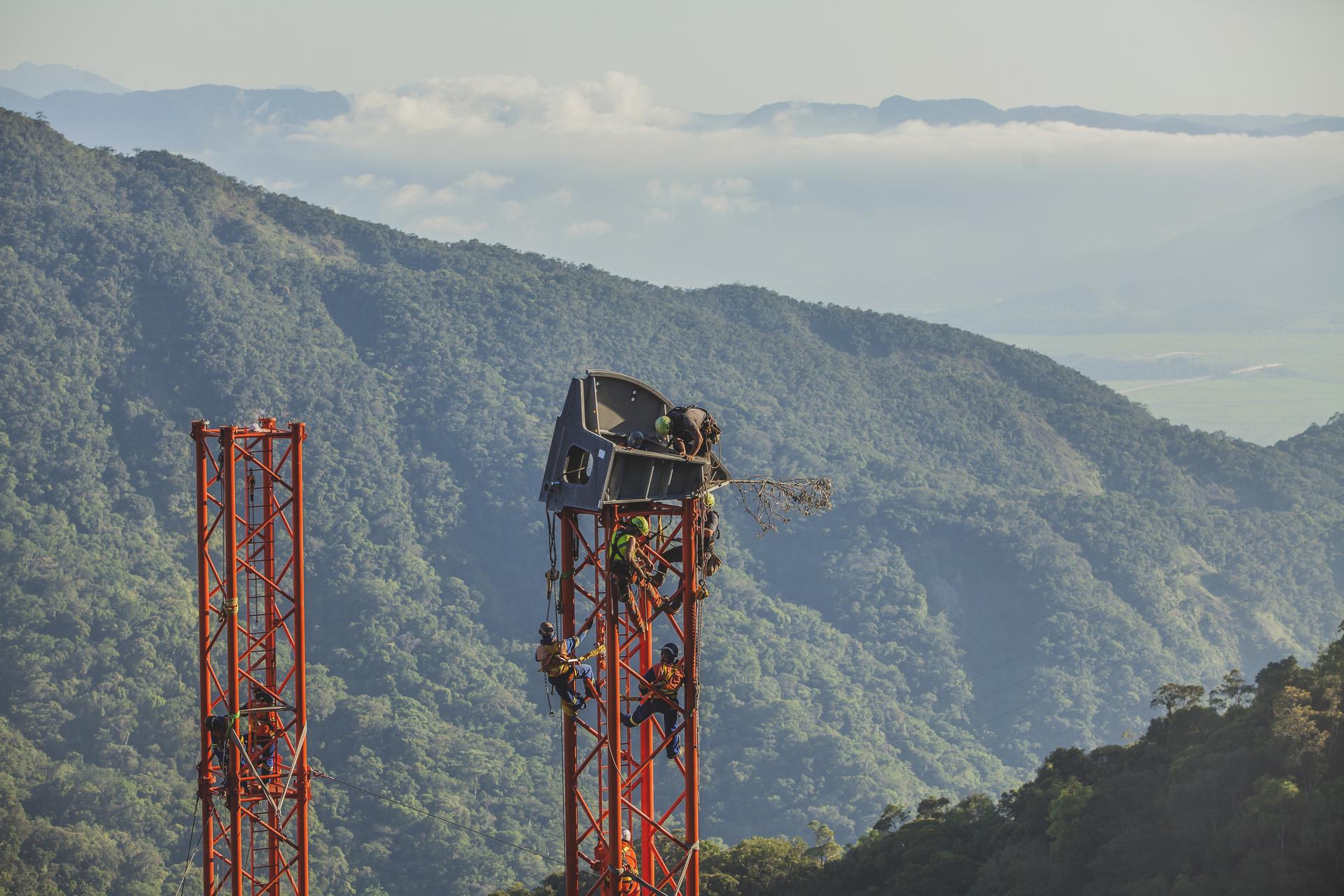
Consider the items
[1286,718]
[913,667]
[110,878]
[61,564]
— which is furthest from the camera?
[913,667]

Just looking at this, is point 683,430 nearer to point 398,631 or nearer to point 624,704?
point 624,704

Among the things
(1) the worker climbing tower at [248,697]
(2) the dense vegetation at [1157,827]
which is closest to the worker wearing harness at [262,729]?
(1) the worker climbing tower at [248,697]

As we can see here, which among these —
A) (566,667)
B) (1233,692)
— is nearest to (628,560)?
(566,667)

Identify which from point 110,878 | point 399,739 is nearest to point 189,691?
point 399,739

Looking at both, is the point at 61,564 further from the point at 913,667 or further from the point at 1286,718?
the point at 1286,718

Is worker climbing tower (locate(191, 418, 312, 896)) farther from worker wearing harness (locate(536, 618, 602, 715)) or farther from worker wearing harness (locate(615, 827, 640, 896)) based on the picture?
worker wearing harness (locate(615, 827, 640, 896))
